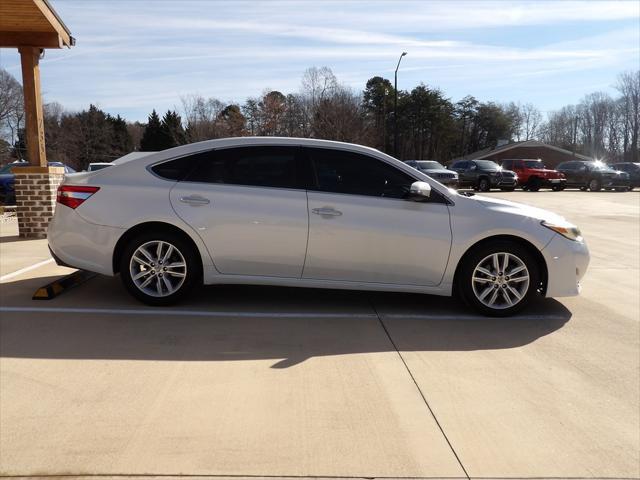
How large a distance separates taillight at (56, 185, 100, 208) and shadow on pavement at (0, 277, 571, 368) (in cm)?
100

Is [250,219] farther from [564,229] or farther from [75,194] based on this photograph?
[564,229]

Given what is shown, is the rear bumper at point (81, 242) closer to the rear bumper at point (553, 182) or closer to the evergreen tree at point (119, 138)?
the rear bumper at point (553, 182)

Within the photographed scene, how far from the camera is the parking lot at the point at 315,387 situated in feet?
9.56

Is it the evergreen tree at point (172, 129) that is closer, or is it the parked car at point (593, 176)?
the parked car at point (593, 176)

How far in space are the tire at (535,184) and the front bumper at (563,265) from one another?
28.9 meters

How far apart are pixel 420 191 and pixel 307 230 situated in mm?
1106

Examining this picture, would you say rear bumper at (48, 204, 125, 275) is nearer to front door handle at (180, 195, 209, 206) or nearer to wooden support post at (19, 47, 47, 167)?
front door handle at (180, 195, 209, 206)

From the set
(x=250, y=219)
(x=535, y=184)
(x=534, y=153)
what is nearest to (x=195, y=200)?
(x=250, y=219)

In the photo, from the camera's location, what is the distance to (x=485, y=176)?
3136 centimetres

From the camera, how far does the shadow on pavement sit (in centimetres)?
436

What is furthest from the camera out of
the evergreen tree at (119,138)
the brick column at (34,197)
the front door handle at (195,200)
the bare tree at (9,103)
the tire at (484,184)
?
the evergreen tree at (119,138)

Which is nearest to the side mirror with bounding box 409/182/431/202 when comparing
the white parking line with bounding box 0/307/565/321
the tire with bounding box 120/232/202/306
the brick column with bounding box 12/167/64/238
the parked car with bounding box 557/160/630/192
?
the white parking line with bounding box 0/307/565/321

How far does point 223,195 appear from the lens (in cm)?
527

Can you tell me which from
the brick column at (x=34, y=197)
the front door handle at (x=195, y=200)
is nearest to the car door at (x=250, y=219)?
the front door handle at (x=195, y=200)
